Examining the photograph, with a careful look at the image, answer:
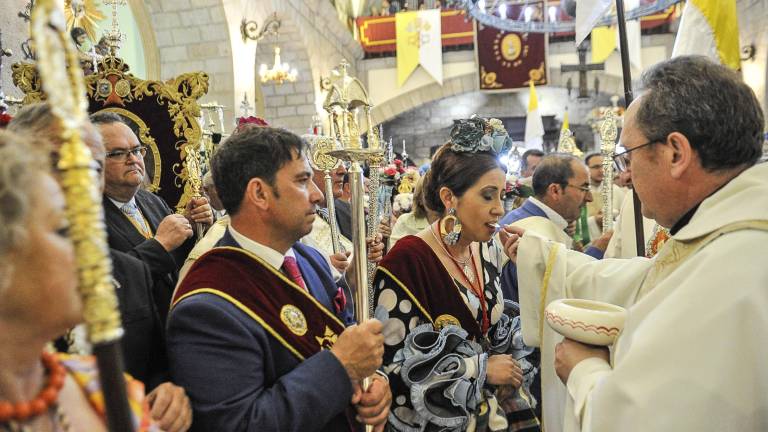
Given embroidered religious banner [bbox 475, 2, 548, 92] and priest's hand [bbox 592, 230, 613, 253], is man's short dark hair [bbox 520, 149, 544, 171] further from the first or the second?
embroidered religious banner [bbox 475, 2, 548, 92]

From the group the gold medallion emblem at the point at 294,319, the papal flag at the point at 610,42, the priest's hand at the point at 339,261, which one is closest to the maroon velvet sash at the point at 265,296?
the gold medallion emblem at the point at 294,319

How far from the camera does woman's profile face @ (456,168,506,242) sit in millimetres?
2393

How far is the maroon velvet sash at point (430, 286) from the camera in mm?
2217

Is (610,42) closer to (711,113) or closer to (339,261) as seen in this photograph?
(339,261)

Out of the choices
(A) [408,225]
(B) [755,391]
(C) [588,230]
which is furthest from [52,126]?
(C) [588,230]

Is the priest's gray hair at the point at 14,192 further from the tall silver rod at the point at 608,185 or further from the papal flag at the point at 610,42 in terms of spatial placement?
the papal flag at the point at 610,42

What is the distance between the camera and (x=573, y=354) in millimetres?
1604

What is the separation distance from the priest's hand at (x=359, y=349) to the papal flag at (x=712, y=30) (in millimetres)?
2421

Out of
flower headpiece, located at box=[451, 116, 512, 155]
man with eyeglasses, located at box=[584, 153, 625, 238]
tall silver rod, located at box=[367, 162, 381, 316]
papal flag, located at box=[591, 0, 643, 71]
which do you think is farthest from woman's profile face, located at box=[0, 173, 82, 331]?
papal flag, located at box=[591, 0, 643, 71]

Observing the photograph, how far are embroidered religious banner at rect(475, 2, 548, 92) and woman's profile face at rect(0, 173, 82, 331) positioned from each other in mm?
15467

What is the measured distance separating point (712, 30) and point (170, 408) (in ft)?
10.3

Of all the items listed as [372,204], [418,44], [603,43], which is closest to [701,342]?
[372,204]

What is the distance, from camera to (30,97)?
10.4 ft

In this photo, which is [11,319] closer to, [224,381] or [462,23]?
[224,381]
